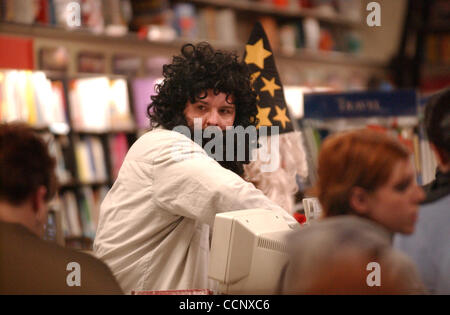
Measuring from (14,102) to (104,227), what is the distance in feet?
7.02

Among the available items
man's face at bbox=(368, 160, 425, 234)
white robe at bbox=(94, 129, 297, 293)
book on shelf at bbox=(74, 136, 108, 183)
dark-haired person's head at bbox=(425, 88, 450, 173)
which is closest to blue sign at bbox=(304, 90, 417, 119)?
book on shelf at bbox=(74, 136, 108, 183)

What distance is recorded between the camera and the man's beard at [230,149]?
207cm

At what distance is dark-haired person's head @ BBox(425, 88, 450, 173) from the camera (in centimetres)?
151

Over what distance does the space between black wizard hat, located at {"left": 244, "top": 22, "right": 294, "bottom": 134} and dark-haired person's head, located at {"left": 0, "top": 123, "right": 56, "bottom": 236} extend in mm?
1141

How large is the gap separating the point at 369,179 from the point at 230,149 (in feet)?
3.04

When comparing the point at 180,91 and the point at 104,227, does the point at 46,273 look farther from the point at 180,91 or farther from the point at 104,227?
the point at 180,91

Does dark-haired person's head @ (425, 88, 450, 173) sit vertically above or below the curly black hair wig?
below

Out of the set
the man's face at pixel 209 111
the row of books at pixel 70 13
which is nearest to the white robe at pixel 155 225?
the man's face at pixel 209 111

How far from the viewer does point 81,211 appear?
167 inches

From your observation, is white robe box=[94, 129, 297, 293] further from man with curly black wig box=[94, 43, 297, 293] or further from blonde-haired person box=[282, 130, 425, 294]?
blonde-haired person box=[282, 130, 425, 294]

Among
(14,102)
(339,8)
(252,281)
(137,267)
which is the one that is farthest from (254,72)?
(339,8)

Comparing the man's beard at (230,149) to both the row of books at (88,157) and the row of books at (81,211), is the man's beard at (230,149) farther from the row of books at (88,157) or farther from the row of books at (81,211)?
the row of books at (81,211)

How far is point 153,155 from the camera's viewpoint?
1.90 m

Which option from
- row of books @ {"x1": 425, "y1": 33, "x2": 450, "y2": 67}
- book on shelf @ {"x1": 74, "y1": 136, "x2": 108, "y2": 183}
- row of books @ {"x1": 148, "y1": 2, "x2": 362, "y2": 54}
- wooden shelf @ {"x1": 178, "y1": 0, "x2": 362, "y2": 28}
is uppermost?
wooden shelf @ {"x1": 178, "y1": 0, "x2": 362, "y2": 28}
